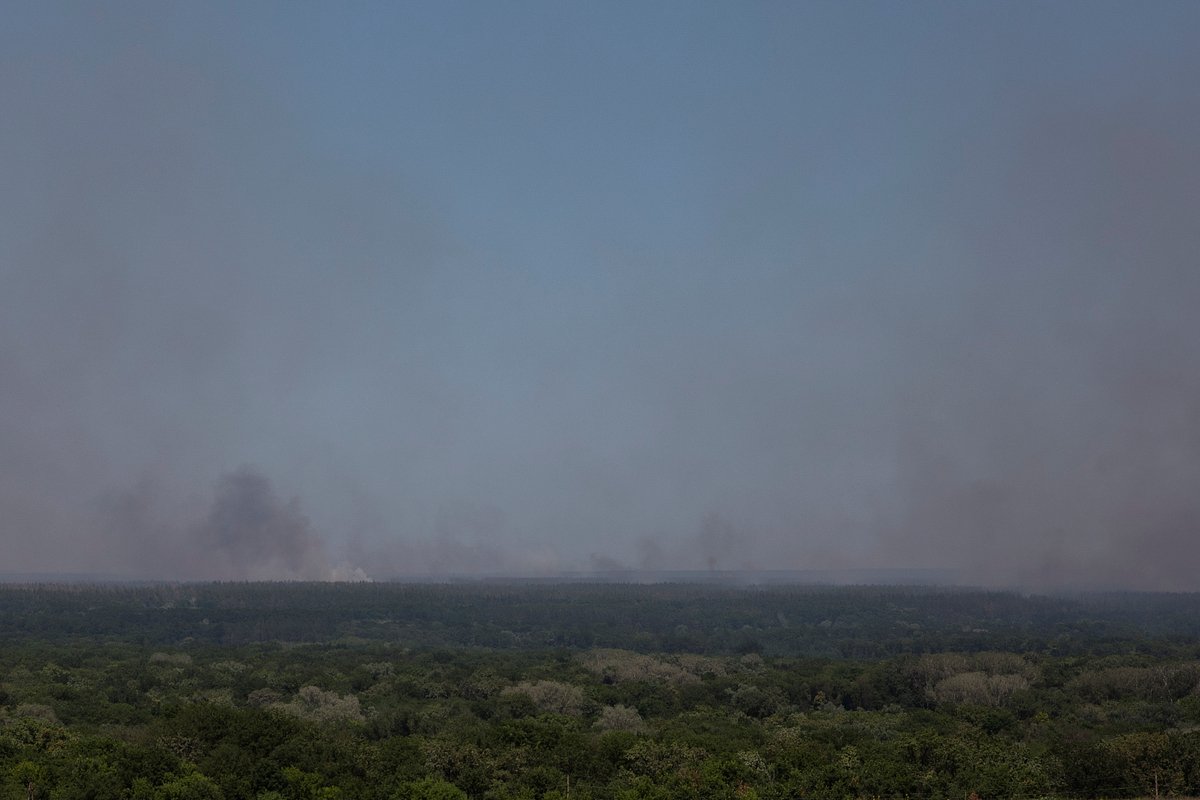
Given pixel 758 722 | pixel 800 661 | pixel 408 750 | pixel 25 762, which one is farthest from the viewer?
pixel 800 661

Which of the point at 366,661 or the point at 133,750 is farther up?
the point at 133,750

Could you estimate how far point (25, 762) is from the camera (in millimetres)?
50250

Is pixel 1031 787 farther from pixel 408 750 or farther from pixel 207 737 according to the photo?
pixel 207 737

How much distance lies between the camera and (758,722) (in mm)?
86375

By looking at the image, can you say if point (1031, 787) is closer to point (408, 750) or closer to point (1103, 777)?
point (1103, 777)

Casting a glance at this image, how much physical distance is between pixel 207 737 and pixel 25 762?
29.9ft

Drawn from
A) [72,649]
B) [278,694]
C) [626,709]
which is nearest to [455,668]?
[278,694]

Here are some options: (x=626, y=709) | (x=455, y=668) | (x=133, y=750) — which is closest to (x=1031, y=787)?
(x=626, y=709)

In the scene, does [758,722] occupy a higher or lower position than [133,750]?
lower

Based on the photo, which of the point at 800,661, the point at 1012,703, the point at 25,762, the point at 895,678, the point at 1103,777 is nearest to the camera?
the point at 25,762

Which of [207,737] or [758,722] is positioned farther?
[758,722]

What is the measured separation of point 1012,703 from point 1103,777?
3974 cm

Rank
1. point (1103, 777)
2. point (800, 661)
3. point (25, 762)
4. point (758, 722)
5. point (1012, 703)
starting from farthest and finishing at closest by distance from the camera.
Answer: point (800, 661)
point (1012, 703)
point (758, 722)
point (1103, 777)
point (25, 762)

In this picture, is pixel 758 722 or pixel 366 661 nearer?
pixel 758 722
